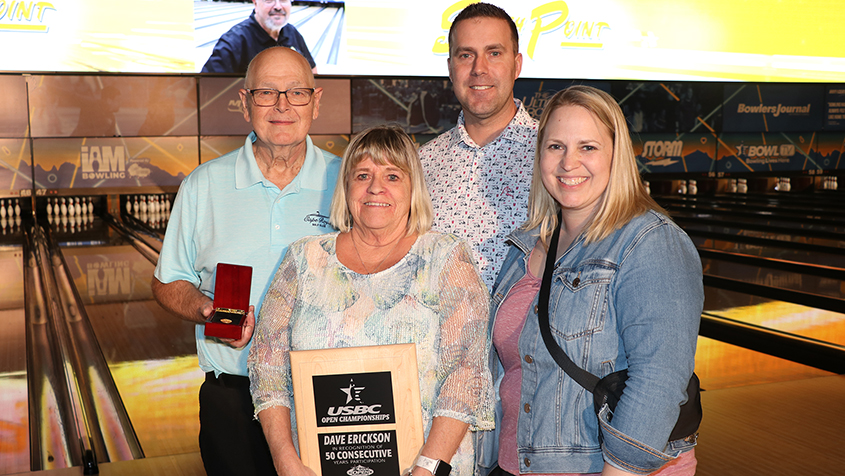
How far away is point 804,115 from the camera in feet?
30.9

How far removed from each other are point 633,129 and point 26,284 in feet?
20.9

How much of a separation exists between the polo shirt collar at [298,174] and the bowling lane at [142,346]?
1207 mm

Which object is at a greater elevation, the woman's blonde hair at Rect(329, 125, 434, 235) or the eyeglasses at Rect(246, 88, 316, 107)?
the eyeglasses at Rect(246, 88, 316, 107)

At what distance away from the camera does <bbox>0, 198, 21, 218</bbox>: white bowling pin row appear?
691 centimetres

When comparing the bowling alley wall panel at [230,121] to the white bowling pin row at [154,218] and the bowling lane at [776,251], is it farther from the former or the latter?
the bowling lane at [776,251]

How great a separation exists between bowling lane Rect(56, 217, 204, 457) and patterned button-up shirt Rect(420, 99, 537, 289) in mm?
1345

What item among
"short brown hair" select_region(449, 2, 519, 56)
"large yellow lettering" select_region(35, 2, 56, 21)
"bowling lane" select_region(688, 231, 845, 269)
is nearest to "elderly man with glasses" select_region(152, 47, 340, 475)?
"short brown hair" select_region(449, 2, 519, 56)

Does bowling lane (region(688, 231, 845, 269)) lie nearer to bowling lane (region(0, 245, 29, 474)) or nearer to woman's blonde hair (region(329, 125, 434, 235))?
woman's blonde hair (region(329, 125, 434, 235))

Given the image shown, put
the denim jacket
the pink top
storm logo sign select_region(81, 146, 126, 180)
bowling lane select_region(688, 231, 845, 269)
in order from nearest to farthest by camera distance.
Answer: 1. the denim jacket
2. the pink top
3. bowling lane select_region(688, 231, 845, 269)
4. storm logo sign select_region(81, 146, 126, 180)

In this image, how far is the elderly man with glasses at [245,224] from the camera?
5.31 ft

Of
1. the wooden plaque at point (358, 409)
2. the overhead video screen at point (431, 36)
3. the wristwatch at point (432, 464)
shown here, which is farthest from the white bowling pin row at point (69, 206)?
the wristwatch at point (432, 464)

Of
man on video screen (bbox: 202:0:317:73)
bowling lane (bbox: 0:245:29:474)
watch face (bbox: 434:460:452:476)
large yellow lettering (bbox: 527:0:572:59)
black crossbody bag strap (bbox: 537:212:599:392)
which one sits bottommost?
bowling lane (bbox: 0:245:29:474)

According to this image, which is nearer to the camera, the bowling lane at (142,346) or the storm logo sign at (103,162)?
the bowling lane at (142,346)

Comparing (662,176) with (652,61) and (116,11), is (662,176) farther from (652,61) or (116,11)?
(116,11)
